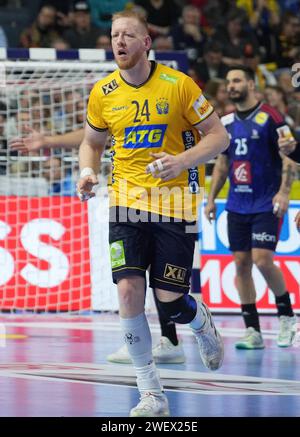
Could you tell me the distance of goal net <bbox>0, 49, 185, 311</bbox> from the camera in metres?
14.1

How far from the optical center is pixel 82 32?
19.2 metres

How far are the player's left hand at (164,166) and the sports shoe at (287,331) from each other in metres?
4.59

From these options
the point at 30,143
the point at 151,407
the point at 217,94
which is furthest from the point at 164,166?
the point at 217,94

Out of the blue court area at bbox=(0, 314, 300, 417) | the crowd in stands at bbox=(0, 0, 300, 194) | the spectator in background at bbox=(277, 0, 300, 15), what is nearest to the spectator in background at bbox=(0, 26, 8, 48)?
the crowd in stands at bbox=(0, 0, 300, 194)

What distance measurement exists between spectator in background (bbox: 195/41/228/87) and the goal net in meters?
4.95

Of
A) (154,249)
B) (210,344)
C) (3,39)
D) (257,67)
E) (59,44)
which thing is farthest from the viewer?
(257,67)

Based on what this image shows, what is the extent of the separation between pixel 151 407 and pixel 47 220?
772 centimetres

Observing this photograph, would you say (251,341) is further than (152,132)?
Yes

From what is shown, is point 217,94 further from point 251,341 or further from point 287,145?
point 287,145

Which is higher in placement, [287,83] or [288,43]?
[288,43]

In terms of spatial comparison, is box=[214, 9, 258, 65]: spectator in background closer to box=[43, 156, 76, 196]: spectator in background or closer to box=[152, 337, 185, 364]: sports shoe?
box=[43, 156, 76, 196]: spectator in background
